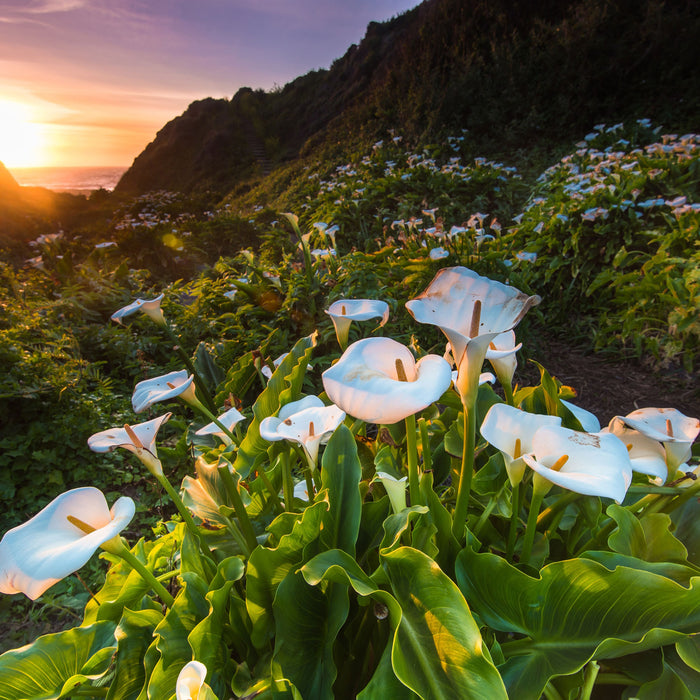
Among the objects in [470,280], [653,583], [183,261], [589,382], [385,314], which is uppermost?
[470,280]

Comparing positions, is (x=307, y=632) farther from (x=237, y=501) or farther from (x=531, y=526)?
(x=531, y=526)

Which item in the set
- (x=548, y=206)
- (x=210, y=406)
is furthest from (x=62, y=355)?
(x=548, y=206)

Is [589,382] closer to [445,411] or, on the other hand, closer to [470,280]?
[445,411]

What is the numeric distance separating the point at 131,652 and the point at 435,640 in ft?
1.93

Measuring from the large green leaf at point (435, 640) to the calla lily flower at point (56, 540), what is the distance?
441 mm

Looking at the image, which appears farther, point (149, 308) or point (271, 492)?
point (149, 308)

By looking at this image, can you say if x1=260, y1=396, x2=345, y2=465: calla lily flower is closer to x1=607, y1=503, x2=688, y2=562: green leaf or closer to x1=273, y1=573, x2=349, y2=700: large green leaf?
x1=273, y1=573, x2=349, y2=700: large green leaf

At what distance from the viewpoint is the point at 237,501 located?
91 cm

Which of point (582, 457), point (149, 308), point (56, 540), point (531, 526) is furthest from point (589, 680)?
point (149, 308)

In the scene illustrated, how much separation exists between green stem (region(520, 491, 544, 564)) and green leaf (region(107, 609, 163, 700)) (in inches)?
27.8

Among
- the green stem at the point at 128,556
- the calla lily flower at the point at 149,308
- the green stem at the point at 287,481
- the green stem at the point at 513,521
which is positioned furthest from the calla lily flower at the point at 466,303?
the calla lily flower at the point at 149,308

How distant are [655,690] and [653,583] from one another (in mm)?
223

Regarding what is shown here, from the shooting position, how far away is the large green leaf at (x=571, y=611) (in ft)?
2.15

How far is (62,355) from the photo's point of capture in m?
2.52
